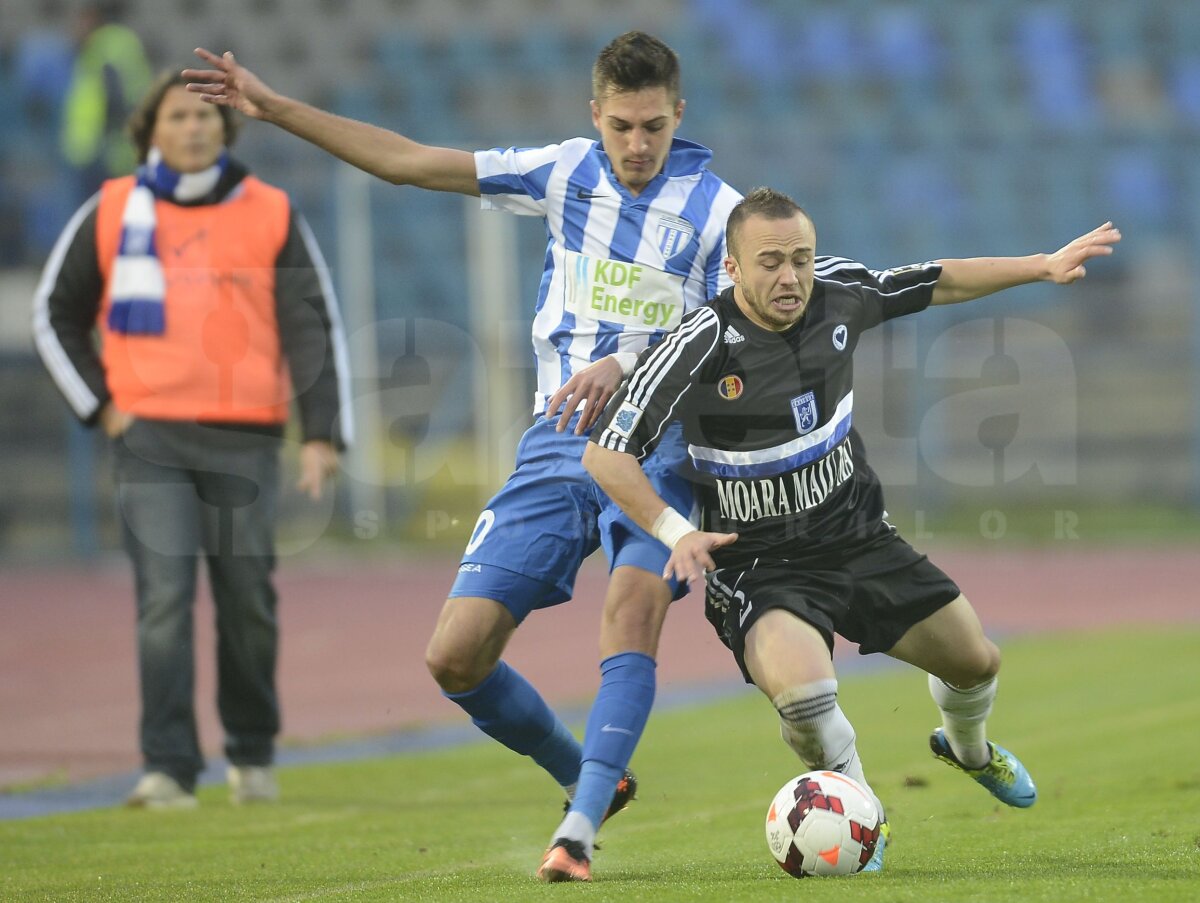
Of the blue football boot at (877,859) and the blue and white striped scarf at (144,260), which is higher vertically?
the blue and white striped scarf at (144,260)

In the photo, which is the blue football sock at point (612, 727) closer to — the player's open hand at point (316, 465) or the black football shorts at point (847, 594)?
the black football shorts at point (847, 594)

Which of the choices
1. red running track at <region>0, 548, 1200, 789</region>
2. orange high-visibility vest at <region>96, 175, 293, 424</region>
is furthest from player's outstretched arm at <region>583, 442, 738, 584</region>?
red running track at <region>0, 548, 1200, 789</region>

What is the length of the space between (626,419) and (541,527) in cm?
60

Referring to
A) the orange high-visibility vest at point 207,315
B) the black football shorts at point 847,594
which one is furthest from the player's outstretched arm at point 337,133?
the orange high-visibility vest at point 207,315

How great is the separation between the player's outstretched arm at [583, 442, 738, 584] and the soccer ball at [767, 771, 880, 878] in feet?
2.03

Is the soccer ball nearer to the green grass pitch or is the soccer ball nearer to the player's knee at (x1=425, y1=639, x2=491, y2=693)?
the green grass pitch

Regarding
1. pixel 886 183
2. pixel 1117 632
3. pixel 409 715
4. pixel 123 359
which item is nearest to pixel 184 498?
pixel 123 359

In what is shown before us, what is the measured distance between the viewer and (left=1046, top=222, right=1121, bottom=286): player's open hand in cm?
521

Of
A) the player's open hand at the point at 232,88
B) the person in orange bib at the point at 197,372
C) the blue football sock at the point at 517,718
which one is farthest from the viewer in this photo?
the person in orange bib at the point at 197,372

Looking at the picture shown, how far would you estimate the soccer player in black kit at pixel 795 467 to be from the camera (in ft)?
15.7

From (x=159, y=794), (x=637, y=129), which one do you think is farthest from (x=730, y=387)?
(x=159, y=794)

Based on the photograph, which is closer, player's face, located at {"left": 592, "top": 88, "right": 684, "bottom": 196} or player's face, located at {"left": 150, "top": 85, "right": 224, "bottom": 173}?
player's face, located at {"left": 592, "top": 88, "right": 684, "bottom": 196}

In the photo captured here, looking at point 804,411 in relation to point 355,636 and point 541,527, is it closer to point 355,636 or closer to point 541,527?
point 541,527

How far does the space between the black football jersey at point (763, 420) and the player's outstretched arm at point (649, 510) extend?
6 cm
